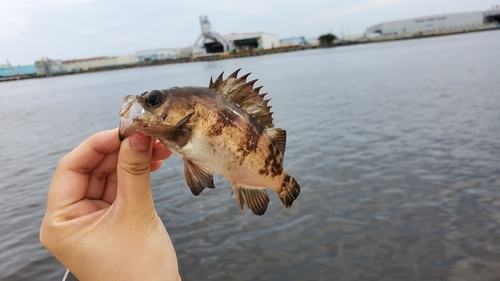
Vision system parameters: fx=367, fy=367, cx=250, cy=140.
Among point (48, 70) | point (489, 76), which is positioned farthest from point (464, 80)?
point (48, 70)

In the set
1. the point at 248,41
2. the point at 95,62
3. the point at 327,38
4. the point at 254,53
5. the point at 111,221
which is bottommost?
the point at 111,221

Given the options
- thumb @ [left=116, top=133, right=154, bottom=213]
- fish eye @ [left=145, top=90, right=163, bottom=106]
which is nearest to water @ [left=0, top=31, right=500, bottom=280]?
thumb @ [left=116, top=133, right=154, bottom=213]

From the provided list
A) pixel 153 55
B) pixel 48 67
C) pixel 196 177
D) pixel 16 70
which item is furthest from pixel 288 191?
pixel 16 70

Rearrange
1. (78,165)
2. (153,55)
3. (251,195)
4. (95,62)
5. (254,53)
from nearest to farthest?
(251,195) → (78,165) → (254,53) → (95,62) → (153,55)

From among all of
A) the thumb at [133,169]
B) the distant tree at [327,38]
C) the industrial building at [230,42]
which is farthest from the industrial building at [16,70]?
the thumb at [133,169]

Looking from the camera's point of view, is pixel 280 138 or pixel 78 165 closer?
pixel 280 138

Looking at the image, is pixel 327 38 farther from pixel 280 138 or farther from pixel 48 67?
pixel 280 138

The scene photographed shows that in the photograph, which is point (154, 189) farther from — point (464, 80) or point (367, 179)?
point (464, 80)
